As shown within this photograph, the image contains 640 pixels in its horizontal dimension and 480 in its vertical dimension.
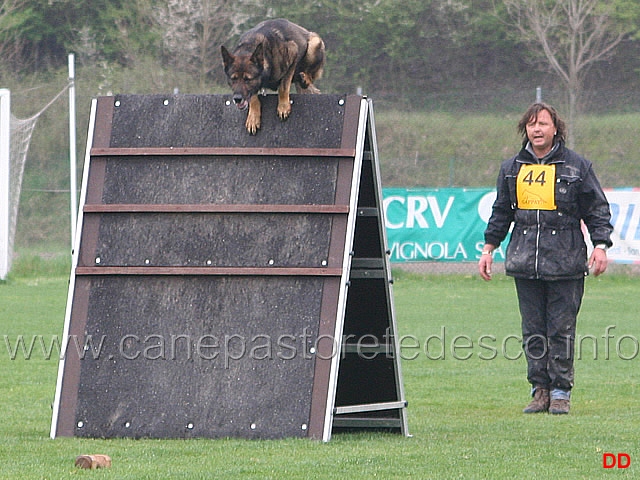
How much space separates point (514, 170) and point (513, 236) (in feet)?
1.18

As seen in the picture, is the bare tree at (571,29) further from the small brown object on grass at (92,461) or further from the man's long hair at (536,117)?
the small brown object on grass at (92,461)

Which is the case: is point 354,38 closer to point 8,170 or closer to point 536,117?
point 8,170

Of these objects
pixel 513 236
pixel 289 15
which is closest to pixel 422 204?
pixel 513 236

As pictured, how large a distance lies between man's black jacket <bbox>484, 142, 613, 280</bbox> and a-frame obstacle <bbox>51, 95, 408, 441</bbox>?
3.64ft

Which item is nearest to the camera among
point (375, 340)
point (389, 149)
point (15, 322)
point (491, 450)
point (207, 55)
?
point (491, 450)

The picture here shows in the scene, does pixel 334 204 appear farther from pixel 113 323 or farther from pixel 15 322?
pixel 15 322

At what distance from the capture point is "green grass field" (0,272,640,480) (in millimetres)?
3977

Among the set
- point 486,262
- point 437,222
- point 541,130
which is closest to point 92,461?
point 486,262

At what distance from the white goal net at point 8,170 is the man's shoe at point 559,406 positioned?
10840 mm

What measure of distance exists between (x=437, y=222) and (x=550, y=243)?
9968mm

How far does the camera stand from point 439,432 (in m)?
5.07

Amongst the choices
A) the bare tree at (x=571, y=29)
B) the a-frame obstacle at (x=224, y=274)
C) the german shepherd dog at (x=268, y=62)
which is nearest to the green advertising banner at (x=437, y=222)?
the bare tree at (x=571, y=29)

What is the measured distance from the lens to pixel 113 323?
4832 mm

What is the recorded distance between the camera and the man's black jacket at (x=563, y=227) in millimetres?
5719
